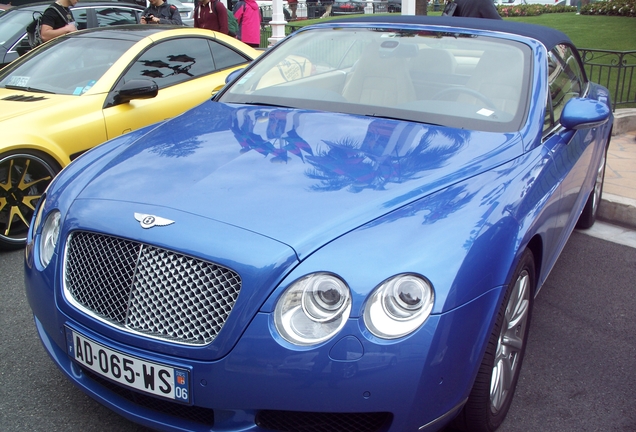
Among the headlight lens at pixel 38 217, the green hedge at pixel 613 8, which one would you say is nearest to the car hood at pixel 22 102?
the headlight lens at pixel 38 217

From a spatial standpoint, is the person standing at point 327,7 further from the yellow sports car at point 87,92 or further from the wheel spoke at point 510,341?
the wheel spoke at point 510,341

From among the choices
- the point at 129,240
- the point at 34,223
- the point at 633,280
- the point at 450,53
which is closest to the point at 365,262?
the point at 129,240

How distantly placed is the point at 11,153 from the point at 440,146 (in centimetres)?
295

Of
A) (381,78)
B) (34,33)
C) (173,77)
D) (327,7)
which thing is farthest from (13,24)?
(327,7)

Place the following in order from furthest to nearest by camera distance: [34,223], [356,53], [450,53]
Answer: [356,53] < [450,53] < [34,223]

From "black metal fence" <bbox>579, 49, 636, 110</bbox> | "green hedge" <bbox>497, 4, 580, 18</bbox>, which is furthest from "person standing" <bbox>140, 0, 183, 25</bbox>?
"green hedge" <bbox>497, 4, 580, 18</bbox>

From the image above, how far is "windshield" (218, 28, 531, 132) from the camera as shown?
10.5 ft

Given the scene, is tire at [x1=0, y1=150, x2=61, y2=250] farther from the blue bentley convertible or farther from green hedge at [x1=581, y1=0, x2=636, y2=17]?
green hedge at [x1=581, y1=0, x2=636, y2=17]

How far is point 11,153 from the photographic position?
432cm

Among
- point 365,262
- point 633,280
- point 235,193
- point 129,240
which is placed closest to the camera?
point 365,262

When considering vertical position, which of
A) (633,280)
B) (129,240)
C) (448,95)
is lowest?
(633,280)

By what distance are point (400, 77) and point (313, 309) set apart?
6.17 feet

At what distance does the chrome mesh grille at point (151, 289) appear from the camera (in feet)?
6.83

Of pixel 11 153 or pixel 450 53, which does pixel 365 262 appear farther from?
pixel 11 153
